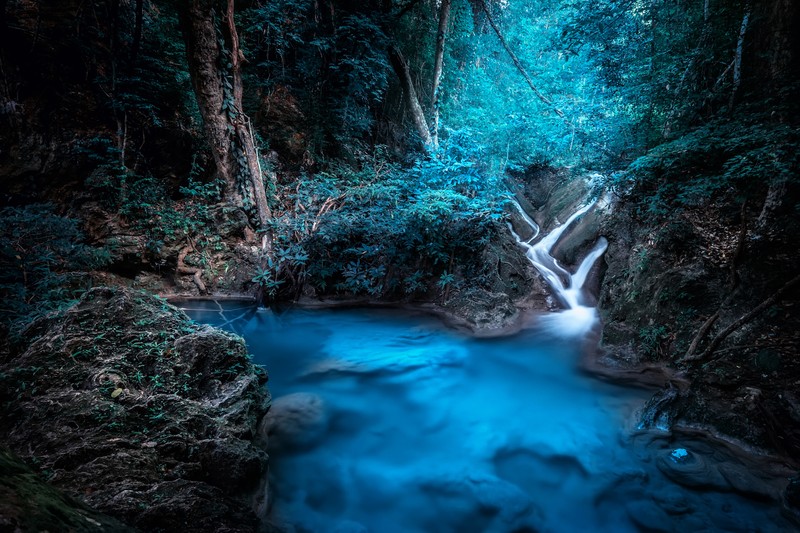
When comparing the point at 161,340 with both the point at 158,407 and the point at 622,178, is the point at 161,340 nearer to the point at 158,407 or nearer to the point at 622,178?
the point at 158,407

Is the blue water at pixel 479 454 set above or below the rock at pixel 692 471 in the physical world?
below

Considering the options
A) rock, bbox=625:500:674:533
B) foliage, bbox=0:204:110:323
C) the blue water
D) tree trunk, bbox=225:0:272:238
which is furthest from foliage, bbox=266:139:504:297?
rock, bbox=625:500:674:533

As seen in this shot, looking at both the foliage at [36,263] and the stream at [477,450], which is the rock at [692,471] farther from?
the foliage at [36,263]

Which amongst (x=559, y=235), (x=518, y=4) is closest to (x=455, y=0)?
(x=518, y=4)

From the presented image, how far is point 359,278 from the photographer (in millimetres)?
6836

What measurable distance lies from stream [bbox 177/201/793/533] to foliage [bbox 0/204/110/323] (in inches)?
78.3

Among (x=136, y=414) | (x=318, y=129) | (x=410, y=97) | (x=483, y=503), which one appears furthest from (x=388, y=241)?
(x=136, y=414)

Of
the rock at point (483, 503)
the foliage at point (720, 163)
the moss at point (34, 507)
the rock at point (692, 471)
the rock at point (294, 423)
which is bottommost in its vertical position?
the rock at point (483, 503)

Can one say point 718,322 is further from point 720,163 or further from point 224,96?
point 224,96

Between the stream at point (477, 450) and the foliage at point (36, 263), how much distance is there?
6.53 feet

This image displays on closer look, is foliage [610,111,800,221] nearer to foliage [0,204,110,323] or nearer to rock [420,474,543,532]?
rock [420,474,543,532]

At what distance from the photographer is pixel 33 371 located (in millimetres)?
2143

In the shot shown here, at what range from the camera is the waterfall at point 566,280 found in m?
6.36

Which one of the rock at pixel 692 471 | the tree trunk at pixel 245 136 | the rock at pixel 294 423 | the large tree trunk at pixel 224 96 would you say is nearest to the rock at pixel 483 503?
the rock at pixel 294 423
